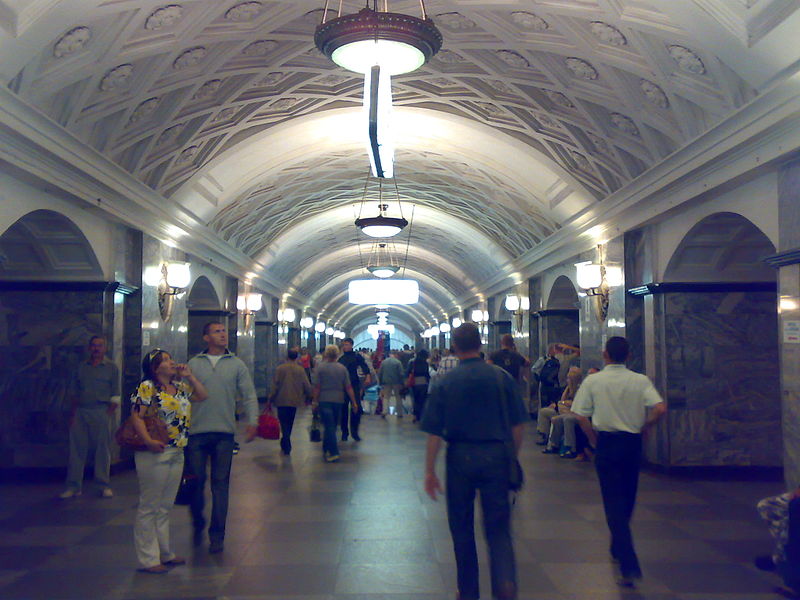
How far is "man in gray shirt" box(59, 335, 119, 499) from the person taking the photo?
767 cm

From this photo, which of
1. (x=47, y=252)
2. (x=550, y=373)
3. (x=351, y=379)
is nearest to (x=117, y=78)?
(x=47, y=252)

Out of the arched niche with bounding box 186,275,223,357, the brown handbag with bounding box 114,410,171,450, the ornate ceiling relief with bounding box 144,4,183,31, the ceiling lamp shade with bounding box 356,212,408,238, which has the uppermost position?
the ornate ceiling relief with bounding box 144,4,183,31

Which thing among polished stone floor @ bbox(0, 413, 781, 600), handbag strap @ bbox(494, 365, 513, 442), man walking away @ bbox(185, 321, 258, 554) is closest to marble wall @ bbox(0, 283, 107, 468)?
polished stone floor @ bbox(0, 413, 781, 600)

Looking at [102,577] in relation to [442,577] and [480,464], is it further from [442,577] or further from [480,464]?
[480,464]

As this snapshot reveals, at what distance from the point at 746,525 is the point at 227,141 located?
778cm

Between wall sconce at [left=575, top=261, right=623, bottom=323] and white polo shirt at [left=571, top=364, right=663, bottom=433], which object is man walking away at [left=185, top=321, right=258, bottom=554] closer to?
white polo shirt at [left=571, top=364, right=663, bottom=433]

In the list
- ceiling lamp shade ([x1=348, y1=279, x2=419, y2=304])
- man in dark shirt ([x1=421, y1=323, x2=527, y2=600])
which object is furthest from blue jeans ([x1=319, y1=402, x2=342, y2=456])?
ceiling lamp shade ([x1=348, y1=279, x2=419, y2=304])

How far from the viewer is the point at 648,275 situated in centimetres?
965

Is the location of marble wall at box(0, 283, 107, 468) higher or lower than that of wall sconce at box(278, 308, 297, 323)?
lower

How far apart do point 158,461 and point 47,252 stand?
4810 mm

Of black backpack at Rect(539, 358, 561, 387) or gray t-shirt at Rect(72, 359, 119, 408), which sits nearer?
gray t-shirt at Rect(72, 359, 119, 408)

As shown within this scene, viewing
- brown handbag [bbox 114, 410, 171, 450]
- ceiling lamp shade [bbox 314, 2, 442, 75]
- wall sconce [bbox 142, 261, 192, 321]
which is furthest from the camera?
wall sconce [bbox 142, 261, 192, 321]

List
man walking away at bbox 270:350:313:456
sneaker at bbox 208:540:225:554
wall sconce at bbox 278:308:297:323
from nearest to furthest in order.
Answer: sneaker at bbox 208:540:225:554 < man walking away at bbox 270:350:313:456 < wall sconce at bbox 278:308:297:323

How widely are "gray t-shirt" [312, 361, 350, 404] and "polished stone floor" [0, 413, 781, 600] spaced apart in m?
1.08
